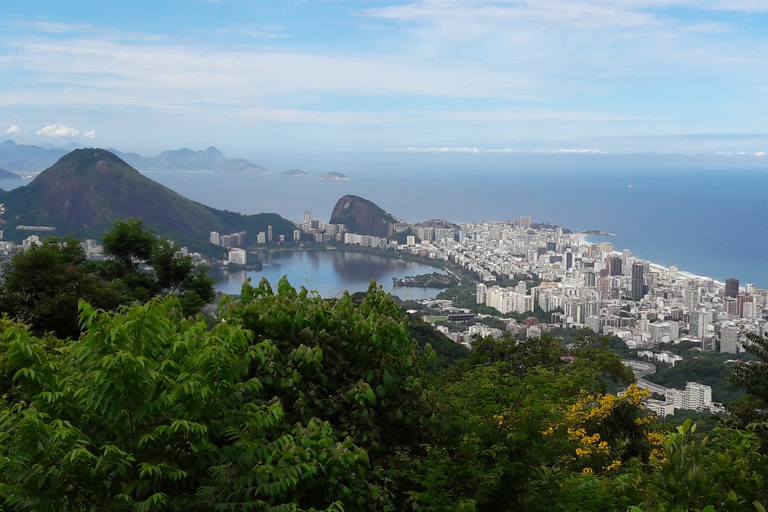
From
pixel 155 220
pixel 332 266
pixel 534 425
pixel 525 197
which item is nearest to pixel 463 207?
pixel 525 197

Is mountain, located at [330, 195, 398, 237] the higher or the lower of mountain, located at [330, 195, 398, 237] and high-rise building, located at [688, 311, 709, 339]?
the higher

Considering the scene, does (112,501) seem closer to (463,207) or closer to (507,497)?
(507,497)

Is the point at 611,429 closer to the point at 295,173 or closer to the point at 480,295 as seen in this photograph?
the point at 480,295

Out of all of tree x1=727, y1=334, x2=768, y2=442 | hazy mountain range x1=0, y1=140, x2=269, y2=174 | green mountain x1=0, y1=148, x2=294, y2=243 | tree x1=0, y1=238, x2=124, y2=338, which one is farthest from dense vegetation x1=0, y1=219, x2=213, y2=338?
hazy mountain range x1=0, y1=140, x2=269, y2=174

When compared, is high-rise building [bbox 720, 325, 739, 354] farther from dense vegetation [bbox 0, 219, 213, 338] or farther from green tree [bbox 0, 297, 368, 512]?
green tree [bbox 0, 297, 368, 512]

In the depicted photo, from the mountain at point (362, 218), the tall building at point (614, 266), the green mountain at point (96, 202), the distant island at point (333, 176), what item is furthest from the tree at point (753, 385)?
the distant island at point (333, 176)
